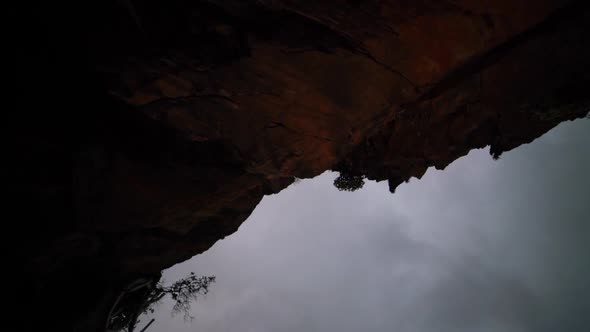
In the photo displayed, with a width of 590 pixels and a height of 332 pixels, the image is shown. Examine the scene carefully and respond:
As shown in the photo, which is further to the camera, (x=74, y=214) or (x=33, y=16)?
(x=74, y=214)

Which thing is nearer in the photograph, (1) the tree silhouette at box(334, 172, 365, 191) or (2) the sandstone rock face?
(2) the sandstone rock face

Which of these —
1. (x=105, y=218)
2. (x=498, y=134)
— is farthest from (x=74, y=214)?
(x=498, y=134)

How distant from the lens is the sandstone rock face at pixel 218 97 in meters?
6.23

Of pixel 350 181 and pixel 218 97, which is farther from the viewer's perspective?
pixel 350 181

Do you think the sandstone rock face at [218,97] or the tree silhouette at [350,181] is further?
the tree silhouette at [350,181]

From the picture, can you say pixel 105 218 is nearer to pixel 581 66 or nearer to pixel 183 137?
pixel 183 137

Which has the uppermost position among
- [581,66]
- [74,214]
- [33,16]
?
[581,66]

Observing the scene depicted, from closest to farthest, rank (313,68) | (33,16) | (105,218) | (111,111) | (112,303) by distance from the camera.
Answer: (33,16), (313,68), (111,111), (105,218), (112,303)

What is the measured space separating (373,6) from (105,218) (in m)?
10.7

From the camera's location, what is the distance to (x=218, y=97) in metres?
7.21

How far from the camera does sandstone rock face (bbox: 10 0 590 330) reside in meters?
6.23

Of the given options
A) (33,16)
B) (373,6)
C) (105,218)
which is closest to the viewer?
(373,6)

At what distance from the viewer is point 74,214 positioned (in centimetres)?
818

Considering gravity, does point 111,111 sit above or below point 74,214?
above
